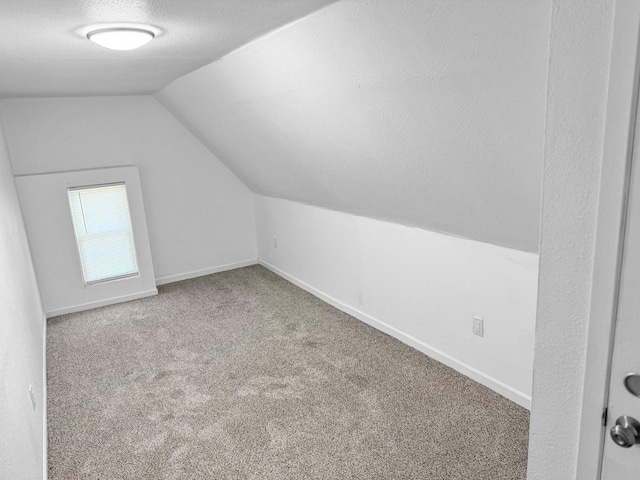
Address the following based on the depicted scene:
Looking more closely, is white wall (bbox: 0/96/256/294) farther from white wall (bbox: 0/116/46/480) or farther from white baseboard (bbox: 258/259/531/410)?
white baseboard (bbox: 258/259/531/410)

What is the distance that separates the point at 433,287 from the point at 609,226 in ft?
7.03

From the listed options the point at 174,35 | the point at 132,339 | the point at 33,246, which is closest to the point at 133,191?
the point at 33,246

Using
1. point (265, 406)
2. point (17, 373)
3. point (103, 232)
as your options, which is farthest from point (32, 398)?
point (103, 232)

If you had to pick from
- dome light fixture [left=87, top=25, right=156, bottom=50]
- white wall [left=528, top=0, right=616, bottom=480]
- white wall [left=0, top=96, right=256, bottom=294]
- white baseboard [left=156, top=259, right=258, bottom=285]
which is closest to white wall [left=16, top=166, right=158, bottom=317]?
white wall [left=0, top=96, right=256, bottom=294]

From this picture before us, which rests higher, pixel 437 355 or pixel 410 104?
pixel 410 104

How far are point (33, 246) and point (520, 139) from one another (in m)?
4.34

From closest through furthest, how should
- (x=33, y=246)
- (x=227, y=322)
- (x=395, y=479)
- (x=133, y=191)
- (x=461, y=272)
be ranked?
1. (x=395, y=479)
2. (x=461, y=272)
3. (x=227, y=322)
4. (x=33, y=246)
5. (x=133, y=191)

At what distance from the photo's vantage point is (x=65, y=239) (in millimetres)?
4539

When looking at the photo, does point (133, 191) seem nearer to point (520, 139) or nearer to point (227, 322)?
point (227, 322)

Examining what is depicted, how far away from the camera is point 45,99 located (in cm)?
439

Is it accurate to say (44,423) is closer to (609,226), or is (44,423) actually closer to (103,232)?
(103,232)

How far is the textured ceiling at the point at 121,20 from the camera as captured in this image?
70.1 inches

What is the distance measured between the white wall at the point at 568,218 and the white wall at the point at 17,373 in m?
1.63

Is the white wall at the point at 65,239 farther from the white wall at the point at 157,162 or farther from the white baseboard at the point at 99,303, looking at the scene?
the white wall at the point at 157,162
